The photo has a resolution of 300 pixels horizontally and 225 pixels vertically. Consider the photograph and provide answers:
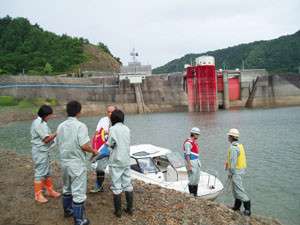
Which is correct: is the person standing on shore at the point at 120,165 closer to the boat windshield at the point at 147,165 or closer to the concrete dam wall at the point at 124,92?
the boat windshield at the point at 147,165

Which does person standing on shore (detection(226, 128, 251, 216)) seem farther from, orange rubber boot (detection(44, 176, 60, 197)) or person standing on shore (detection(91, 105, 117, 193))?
orange rubber boot (detection(44, 176, 60, 197))

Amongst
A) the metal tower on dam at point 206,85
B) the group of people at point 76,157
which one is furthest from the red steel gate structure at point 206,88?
the group of people at point 76,157

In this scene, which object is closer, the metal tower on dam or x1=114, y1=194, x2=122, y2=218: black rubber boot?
x1=114, y1=194, x2=122, y2=218: black rubber boot

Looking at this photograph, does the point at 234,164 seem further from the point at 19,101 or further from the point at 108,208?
the point at 19,101

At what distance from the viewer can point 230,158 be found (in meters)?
6.92

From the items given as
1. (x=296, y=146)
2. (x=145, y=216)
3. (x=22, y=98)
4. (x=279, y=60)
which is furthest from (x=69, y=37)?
(x=145, y=216)

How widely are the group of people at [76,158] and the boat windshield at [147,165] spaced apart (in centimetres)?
377

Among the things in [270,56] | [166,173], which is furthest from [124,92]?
[270,56]

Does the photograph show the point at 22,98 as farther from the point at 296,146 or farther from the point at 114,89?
the point at 296,146

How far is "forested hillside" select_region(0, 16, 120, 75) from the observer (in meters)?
93.1

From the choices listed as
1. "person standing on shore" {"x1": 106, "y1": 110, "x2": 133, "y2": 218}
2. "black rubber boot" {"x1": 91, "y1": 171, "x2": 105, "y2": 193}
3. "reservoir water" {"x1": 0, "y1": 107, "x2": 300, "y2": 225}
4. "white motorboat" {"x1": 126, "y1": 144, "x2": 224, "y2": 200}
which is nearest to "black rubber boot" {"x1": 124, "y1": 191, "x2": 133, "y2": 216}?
"person standing on shore" {"x1": 106, "y1": 110, "x2": 133, "y2": 218}

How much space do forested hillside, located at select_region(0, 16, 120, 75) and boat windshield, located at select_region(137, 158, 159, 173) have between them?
82.5 m

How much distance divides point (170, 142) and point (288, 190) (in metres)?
12.4

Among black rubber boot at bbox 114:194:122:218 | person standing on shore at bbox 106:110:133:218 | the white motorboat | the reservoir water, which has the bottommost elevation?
the reservoir water
